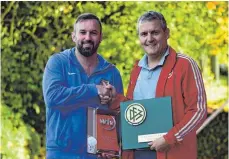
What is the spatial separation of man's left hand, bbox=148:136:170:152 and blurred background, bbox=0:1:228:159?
3.58m

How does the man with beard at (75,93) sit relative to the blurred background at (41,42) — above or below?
below

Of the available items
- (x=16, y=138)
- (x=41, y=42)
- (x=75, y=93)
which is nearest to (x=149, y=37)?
(x=75, y=93)

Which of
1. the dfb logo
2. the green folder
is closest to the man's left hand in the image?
the green folder

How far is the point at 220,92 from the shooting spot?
30.1 ft

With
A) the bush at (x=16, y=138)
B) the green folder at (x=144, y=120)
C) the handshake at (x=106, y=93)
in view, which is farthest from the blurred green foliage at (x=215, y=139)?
the green folder at (x=144, y=120)

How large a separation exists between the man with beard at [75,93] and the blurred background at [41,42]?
3.25 meters

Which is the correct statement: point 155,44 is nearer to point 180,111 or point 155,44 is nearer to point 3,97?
point 180,111

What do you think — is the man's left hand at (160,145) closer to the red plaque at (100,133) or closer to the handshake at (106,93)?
the red plaque at (100,133)

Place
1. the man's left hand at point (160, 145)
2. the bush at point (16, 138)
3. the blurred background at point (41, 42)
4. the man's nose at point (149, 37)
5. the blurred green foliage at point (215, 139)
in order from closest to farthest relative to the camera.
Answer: the man's left hand at point (160, 145) < the man's nose at point (149, 37) < the bush at point (16, 138) < the blurred background at point (41, 42) < the blurred green foliage at point (215, 139)

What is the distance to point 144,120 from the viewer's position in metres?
4.15

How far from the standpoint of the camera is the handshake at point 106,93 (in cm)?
431

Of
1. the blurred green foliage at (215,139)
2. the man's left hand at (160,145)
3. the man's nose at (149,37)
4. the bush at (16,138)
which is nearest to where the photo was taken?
the man's left hand at (160,145)

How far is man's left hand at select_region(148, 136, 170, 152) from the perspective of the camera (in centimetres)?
406

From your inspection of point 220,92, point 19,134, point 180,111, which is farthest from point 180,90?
point 220,92
